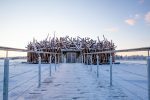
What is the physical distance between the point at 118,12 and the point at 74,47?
394 inches

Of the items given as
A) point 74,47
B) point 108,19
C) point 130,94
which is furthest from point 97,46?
point 130,94

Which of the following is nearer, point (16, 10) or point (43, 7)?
point (16, 10)

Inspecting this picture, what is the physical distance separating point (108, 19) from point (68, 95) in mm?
20524

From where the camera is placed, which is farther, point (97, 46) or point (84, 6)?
point (97, 46)

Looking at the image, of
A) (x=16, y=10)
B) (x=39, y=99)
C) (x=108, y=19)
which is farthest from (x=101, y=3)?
(x=39, y=99)

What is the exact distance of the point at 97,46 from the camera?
31484 millimetres

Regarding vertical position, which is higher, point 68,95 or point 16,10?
point 16,10

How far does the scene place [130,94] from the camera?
4973 mm

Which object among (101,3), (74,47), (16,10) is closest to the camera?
(101,3)

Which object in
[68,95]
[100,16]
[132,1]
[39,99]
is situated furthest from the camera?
[100,16]

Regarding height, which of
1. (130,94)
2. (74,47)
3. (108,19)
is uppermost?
(108,19)

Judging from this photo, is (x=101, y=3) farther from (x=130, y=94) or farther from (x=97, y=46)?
(x=130, y=94)

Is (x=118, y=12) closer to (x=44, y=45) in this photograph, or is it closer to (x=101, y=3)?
(x=101, y=3)

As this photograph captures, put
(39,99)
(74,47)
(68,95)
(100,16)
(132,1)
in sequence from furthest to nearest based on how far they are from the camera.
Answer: (74,47), (100,16), (132,1), (68,95), (39,99)
